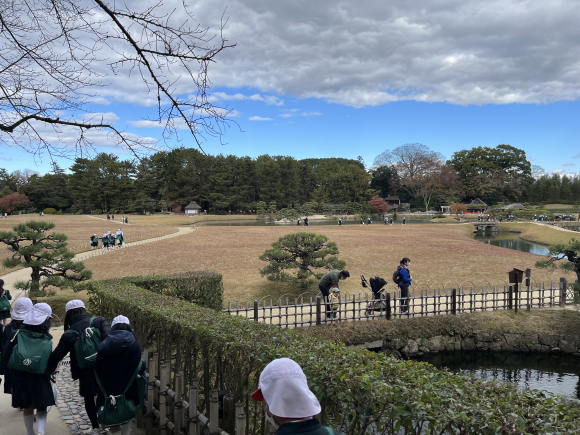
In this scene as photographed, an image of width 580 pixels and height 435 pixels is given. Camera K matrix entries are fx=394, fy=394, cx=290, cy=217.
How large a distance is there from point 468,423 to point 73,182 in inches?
2823

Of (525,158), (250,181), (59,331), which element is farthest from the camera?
(525,158)

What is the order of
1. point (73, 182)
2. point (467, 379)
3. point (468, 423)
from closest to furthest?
point (468, 423) → point (467, 379) → point (73, 182)

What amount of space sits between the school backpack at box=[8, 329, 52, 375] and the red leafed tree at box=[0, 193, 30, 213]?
70387 millimetres

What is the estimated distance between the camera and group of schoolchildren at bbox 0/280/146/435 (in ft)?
11.4

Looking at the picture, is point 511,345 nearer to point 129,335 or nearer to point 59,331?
point 129,335

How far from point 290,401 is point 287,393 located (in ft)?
0.12

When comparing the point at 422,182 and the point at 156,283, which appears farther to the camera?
the point at 422,182

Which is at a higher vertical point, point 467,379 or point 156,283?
point 467,379

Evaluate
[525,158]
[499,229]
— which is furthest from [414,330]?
[525,158]

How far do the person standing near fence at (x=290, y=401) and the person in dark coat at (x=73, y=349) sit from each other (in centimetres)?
283

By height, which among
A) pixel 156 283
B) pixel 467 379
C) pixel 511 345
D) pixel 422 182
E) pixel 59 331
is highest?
pixel 422 182

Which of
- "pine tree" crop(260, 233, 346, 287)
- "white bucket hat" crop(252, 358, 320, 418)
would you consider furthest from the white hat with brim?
"pine tree" crop(260, 233, 346, 287)

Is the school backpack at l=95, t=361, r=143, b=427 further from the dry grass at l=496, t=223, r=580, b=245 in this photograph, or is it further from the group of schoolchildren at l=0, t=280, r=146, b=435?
the dry grass at l=496, t=223, r=580, b=245

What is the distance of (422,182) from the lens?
247 ft
